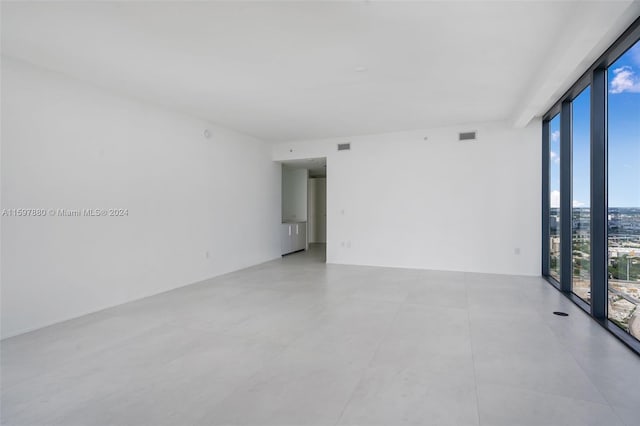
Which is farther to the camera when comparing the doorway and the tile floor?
the doorway

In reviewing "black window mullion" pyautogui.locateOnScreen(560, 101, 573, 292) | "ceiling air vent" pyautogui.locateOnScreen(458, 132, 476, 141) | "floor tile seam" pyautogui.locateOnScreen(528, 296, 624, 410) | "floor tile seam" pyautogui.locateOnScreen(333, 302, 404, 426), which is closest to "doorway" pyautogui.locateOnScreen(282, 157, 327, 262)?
"ceiling air vent" pyautogui.locateOnScreen(458, 132, 476, 141)

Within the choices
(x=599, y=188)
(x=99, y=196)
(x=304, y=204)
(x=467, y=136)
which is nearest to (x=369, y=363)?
(x=599, y=188)

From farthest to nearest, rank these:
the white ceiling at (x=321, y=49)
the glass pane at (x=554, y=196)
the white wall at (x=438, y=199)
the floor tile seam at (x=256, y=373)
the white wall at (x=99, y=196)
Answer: the white wall at (x=438, y=199), the glass pane at (x=554, y=196), the white wall at (x=99, y=196), the white ceiling at (x=321, y=49), the floor tile seam at (x=256, y=373)

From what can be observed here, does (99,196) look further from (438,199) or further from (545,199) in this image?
(545,199)

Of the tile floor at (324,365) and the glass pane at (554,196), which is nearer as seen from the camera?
the tile floor at (324,365)

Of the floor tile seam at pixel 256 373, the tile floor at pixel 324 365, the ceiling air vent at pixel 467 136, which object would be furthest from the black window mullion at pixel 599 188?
the floor tile seam at pixel 256 373

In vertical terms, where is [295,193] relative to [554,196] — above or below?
above

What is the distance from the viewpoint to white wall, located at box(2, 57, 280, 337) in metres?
3.43

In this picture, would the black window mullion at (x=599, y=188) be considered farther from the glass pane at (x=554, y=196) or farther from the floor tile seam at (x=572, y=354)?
the glass pane at (x=554, y=196)

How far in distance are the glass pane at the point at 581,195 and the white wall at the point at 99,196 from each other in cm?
569

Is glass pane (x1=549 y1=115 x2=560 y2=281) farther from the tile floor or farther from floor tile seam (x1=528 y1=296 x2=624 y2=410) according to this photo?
floor tile seam (x1=528 y1=296 x2=624 y2=410)

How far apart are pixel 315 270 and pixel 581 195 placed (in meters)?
4.50

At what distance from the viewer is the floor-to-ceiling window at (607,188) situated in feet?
9.85

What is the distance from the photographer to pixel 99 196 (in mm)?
4207
